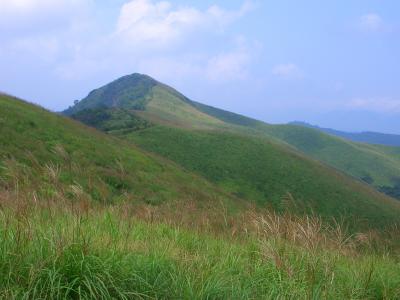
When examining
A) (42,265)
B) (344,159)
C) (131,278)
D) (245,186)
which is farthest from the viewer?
(344,159)

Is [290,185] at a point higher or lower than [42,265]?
lower

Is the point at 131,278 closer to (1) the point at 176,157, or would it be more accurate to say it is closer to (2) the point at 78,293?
(2) the point at 78,293

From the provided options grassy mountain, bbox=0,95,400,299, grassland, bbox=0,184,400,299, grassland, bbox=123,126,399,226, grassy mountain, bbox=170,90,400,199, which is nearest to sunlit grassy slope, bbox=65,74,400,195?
grassy mountain, bbox=170,90,400,199

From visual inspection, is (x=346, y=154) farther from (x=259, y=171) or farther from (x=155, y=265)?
(x=155, y=265)

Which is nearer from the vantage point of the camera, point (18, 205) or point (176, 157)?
point (18, 205)

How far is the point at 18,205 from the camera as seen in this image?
15.0 ft

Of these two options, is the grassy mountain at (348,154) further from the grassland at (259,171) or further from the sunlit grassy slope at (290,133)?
the grassland at (259,171)

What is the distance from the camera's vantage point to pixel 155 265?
4594 millimetres

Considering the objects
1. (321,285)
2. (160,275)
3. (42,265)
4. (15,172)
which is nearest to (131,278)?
(160,275)

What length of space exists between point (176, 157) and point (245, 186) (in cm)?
1073

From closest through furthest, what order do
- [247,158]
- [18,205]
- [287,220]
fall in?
[18,205] < [287,220] < [247,158]

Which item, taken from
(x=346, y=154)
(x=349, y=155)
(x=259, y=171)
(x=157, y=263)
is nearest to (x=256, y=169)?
(x=259, y=171)

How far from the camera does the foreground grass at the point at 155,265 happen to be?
400 centimetres

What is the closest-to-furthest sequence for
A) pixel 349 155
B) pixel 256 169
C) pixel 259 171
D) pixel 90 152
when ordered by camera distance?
1. pixel 90 152
2. pixel 259 171
3. pixel 256 169
4. pixel 349 155
